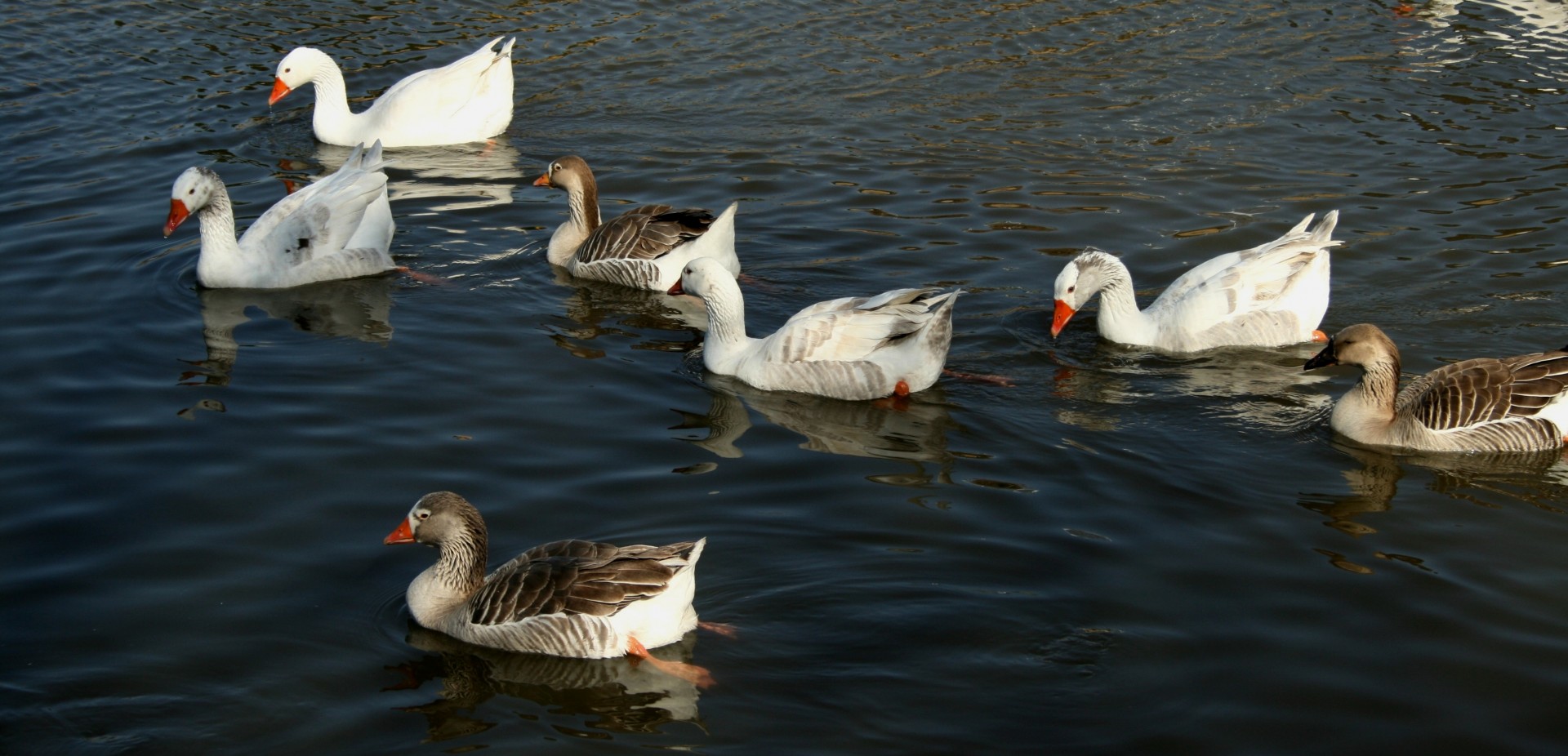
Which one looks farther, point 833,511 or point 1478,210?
point 1478,210

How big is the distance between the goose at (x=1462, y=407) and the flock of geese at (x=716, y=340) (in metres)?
0.01

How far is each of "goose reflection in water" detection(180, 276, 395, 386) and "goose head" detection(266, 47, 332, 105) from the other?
4.82m

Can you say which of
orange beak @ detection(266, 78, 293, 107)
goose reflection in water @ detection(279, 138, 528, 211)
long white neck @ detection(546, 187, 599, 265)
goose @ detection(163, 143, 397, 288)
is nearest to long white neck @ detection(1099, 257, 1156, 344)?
long white neck @ detection(546, 187, 599, 265)

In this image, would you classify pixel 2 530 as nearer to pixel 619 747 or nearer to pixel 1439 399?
pixel 619 747

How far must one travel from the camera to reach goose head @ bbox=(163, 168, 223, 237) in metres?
12.3

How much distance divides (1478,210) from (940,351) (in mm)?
6634

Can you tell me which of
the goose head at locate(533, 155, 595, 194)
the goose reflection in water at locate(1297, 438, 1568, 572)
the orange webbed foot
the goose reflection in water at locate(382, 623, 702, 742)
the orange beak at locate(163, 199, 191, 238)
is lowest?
the goose reflection in water at locate(382, 623, 702, 742)

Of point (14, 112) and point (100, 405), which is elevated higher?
point (14, 112)

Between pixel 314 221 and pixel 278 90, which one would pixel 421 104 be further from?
pixel 314 221

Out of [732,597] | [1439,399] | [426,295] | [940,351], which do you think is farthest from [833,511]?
[426,295]

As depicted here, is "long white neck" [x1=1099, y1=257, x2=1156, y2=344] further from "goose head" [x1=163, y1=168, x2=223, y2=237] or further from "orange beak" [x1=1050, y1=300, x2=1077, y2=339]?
"goose head" [x1=163, y1=168, x2=223, y2=237]

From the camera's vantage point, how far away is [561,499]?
859 cm

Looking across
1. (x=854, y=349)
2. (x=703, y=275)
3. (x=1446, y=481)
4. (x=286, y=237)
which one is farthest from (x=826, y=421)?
(x=286, y=237)

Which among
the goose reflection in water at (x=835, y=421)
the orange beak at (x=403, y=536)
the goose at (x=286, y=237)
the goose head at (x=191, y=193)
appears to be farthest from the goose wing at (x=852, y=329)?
the goose head at (x=191, y=193)
